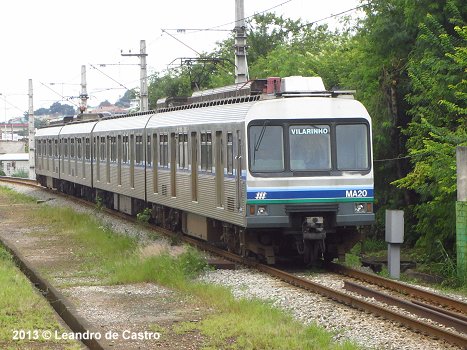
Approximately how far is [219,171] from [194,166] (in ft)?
6.64

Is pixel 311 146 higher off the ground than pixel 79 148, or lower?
higher

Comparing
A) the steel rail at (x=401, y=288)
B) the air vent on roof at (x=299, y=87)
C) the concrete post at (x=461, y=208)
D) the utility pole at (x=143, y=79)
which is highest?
the utility pole at (x=143, y=79)

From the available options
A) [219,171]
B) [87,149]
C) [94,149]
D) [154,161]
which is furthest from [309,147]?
[87,149]

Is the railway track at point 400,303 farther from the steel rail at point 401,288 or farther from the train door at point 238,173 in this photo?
the train door at point 238,173

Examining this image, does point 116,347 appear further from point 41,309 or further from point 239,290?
point 239,290

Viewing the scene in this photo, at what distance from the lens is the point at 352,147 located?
1638 centimetres

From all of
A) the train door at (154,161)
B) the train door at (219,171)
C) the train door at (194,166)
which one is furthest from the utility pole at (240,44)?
the train door at (219,171)

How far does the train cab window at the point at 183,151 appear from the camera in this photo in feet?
67.7

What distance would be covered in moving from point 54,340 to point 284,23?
53.9 m

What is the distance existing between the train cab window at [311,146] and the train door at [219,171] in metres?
1.95

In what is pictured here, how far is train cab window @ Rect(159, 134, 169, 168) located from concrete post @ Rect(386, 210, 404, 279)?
698 cm

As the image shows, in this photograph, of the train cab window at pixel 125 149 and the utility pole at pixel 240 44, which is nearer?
the utility pole at pixel 240 44

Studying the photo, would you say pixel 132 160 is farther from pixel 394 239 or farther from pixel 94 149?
pixel 394 239

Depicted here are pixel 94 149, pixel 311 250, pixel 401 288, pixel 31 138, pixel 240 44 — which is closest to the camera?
pixel 401 288
